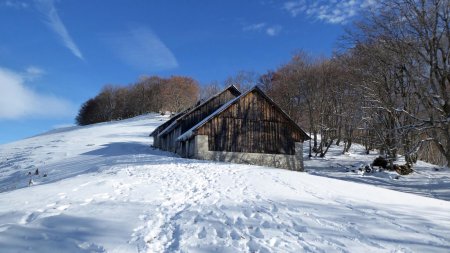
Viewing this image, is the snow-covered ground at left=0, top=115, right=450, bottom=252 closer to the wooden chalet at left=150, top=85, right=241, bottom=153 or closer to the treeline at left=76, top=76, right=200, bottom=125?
the wooden chalet at left=150, top=85, right=241, bottom=153

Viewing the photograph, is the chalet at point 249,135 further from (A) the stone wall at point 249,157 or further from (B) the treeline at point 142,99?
(B) the treeline at point 142,99

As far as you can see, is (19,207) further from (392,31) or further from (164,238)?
(392,31)

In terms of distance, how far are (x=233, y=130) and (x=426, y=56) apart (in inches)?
541

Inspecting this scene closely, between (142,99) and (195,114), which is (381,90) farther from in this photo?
(142,99)

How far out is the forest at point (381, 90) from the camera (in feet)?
48.0

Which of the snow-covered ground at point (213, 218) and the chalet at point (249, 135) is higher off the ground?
the chalet at point (249, 135)

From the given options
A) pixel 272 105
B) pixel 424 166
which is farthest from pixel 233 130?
pixel 424 166

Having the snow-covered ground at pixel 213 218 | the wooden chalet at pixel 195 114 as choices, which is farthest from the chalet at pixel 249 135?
the snow-covered ground at pixel 213 218

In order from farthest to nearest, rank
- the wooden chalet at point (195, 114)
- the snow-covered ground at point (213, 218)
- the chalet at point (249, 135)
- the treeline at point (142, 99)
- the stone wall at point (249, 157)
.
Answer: the treeline at point (142, 99), the wooden chalet at point (195, 114), the chalet at point (249, 135), the stone wall at point (249, 157), the snow-covered ground at point (213, 218)

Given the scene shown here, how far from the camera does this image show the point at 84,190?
10.4 metres

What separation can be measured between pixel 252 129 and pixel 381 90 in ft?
30.3

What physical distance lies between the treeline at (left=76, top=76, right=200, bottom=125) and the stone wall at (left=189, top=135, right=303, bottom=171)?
160ft

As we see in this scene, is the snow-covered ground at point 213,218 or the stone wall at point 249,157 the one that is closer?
the snow-covered ground at point 213,218

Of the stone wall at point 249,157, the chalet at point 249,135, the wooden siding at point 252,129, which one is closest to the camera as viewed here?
the stone wall at point 249,157
